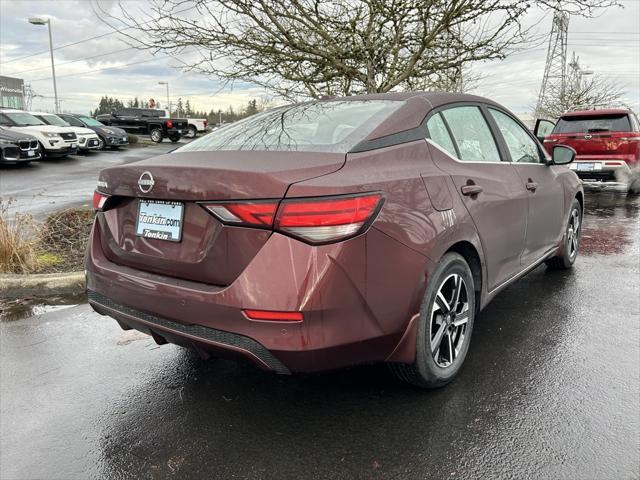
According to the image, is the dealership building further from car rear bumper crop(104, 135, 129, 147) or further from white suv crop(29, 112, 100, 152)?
white suv crop(29, 112, 100, 152)

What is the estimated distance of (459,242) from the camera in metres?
2.75

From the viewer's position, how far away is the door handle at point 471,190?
2.84 metres

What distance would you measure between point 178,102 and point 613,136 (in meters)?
79.1

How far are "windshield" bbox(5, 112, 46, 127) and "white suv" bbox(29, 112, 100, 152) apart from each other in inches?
20.7

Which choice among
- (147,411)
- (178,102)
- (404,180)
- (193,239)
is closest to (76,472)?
(147,411)

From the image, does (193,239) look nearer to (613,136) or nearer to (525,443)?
(525,443)

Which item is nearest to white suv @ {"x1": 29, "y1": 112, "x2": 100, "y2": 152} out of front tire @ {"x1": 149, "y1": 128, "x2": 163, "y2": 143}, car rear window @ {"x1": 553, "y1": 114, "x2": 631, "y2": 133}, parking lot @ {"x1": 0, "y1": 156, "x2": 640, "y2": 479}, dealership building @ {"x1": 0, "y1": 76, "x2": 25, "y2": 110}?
front tire @ {"x1": 149, "y1": 128, "x2": 163, "y2": 143}

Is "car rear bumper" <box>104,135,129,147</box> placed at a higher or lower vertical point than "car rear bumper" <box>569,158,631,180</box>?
higher

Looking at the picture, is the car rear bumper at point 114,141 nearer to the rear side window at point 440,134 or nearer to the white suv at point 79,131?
the white suv at point 79,131

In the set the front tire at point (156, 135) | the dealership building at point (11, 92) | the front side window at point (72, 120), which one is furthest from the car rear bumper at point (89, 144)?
the dealership building at point (11, 92)

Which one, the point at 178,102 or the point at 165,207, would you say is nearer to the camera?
the point at 165,207

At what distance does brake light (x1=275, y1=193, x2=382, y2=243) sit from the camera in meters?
2.06

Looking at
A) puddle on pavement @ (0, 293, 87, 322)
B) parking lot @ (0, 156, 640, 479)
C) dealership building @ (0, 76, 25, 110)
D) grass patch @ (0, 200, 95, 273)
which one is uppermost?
dealership building @ (0, 76, 25, 110)

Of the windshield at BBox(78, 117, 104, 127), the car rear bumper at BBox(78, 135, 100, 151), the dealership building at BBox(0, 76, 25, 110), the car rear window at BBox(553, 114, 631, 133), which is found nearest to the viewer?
the car rear window at BBox(553, 114, 631, 133)
